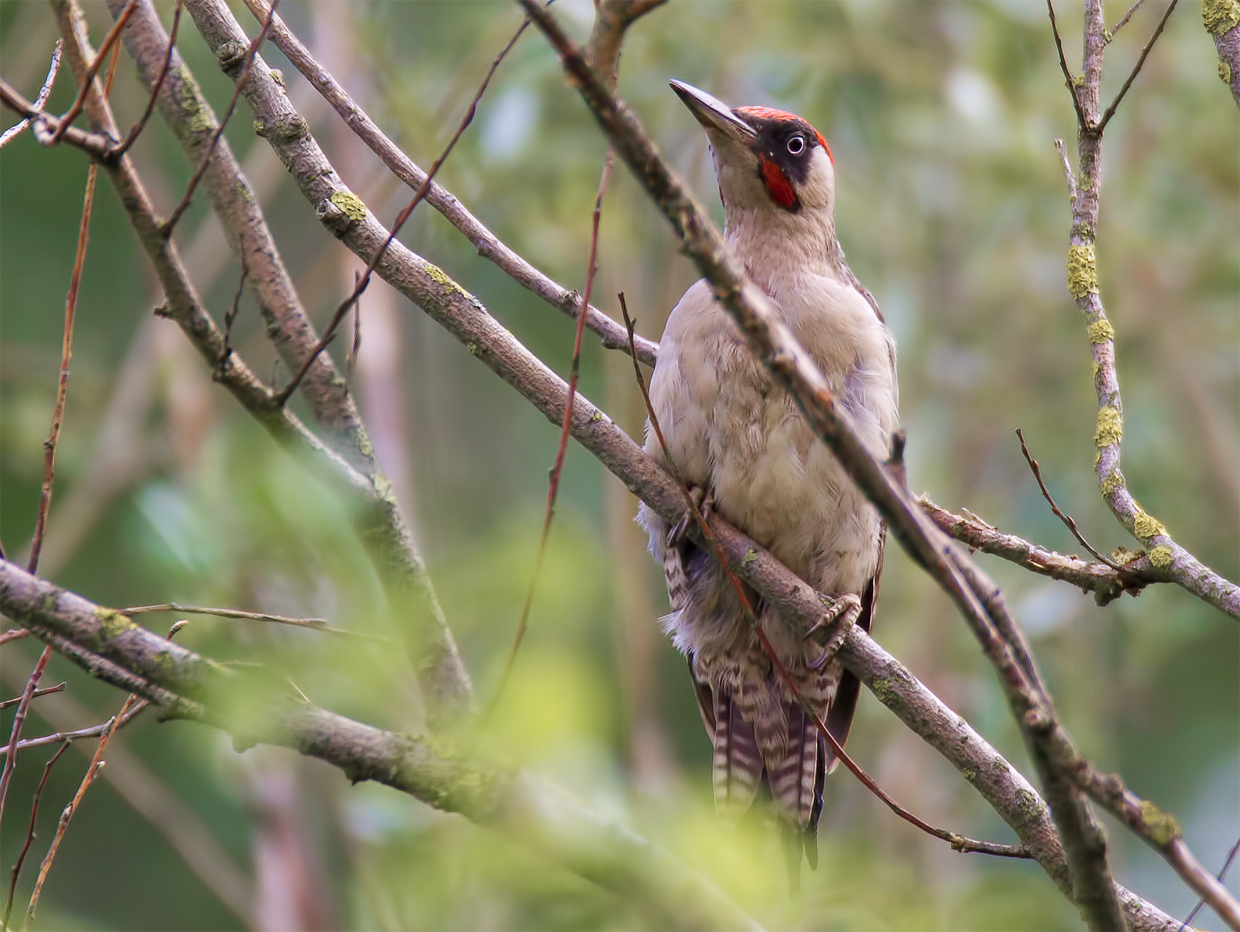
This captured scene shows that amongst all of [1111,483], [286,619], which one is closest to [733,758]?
[1111,483]

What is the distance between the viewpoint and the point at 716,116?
13.6 feet

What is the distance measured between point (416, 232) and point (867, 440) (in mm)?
3975

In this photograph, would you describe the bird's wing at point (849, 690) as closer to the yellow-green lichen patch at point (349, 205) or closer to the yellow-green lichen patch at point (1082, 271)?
the yellow-green lichen patch at point (1082, 271)

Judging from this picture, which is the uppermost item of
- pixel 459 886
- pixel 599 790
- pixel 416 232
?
pixel 416 232

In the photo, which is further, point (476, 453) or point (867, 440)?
point (476, 453)

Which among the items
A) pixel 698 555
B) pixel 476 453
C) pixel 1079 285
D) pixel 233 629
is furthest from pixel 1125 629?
pixel 233 629

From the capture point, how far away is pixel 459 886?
6.63 ft

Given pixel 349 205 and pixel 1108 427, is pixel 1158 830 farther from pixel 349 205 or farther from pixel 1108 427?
pixel 349 205

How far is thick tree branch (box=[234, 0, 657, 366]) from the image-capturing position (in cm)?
288

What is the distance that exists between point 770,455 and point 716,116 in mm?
1174

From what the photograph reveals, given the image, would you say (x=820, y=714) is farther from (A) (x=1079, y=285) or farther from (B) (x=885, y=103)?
(B) (x=885, y=103)

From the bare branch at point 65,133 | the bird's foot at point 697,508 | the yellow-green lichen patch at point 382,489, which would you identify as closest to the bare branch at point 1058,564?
the bird's foot at point 697,508

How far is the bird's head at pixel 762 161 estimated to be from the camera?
167 inches

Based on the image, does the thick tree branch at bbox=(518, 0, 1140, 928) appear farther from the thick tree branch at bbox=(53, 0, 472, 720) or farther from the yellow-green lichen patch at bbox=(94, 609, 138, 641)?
the yellow-green lichen patch at bbox=(94, 609, 138, 641)
